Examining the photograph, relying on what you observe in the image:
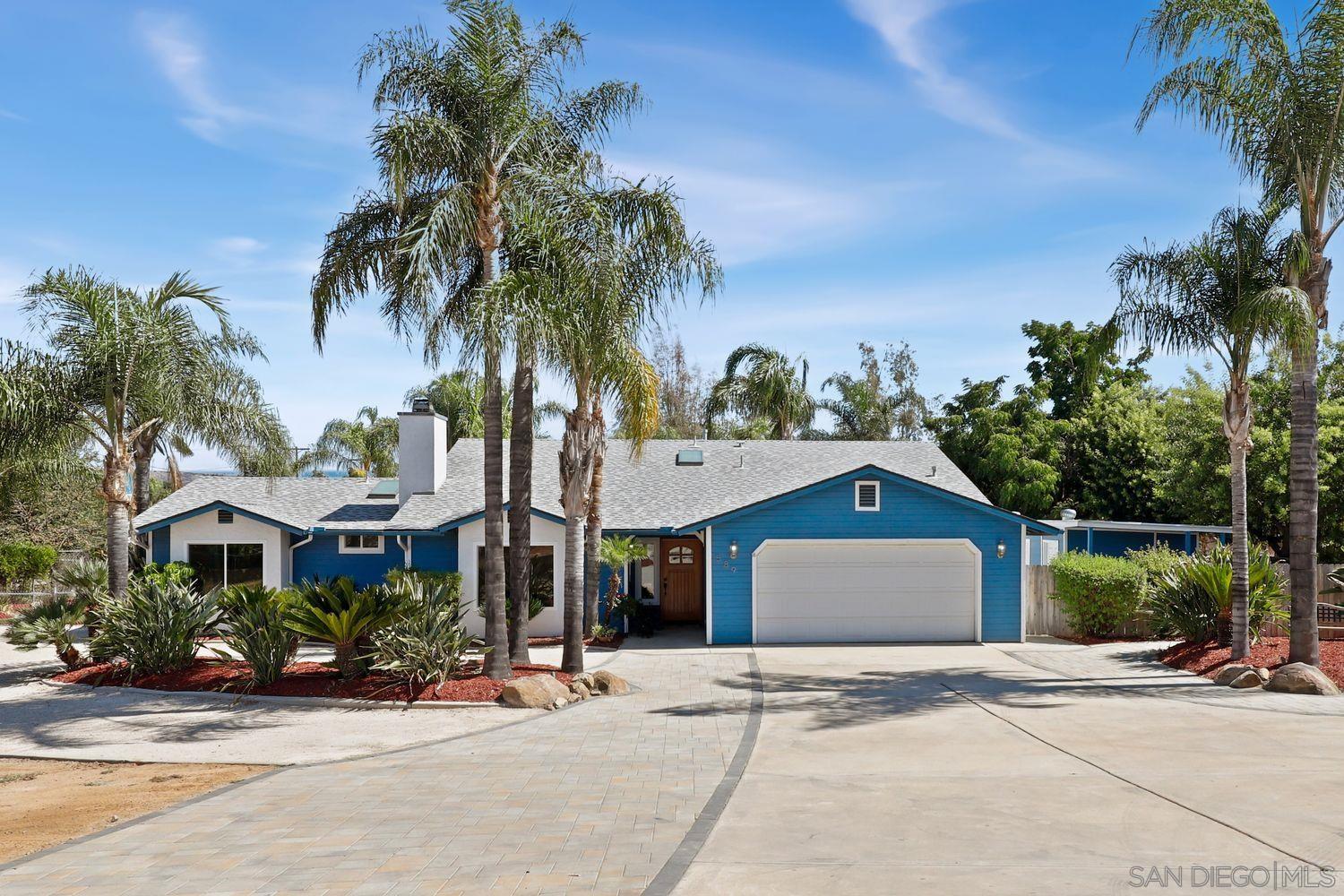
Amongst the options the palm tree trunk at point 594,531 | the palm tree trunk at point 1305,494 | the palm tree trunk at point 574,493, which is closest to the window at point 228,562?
the palm tree trunk at point 594,531

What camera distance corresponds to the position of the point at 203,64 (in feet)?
40.4

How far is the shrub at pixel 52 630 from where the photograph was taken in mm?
15724

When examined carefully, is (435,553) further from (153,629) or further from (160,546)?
(153,629)

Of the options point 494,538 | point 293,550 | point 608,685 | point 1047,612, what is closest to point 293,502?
point 293,550

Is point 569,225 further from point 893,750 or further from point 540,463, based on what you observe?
point 540,463

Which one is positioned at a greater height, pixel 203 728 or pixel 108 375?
pixel 108 375

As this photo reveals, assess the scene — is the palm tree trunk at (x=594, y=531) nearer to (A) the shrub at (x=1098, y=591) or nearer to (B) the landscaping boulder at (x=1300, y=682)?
(A) the shrub at (x=1098, y=591)

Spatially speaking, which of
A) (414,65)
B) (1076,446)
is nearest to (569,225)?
(414,65)

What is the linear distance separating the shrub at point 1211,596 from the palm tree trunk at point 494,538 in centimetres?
1158

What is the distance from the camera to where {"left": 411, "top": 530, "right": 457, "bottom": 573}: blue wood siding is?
20.6 m

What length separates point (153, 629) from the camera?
14375 millimetres

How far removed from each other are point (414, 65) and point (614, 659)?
10401mm

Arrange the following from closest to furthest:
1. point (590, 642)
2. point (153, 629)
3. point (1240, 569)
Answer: point (153, 629) → point (1240, 569) → point (590, 642)

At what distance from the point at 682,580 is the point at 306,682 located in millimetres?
10899
